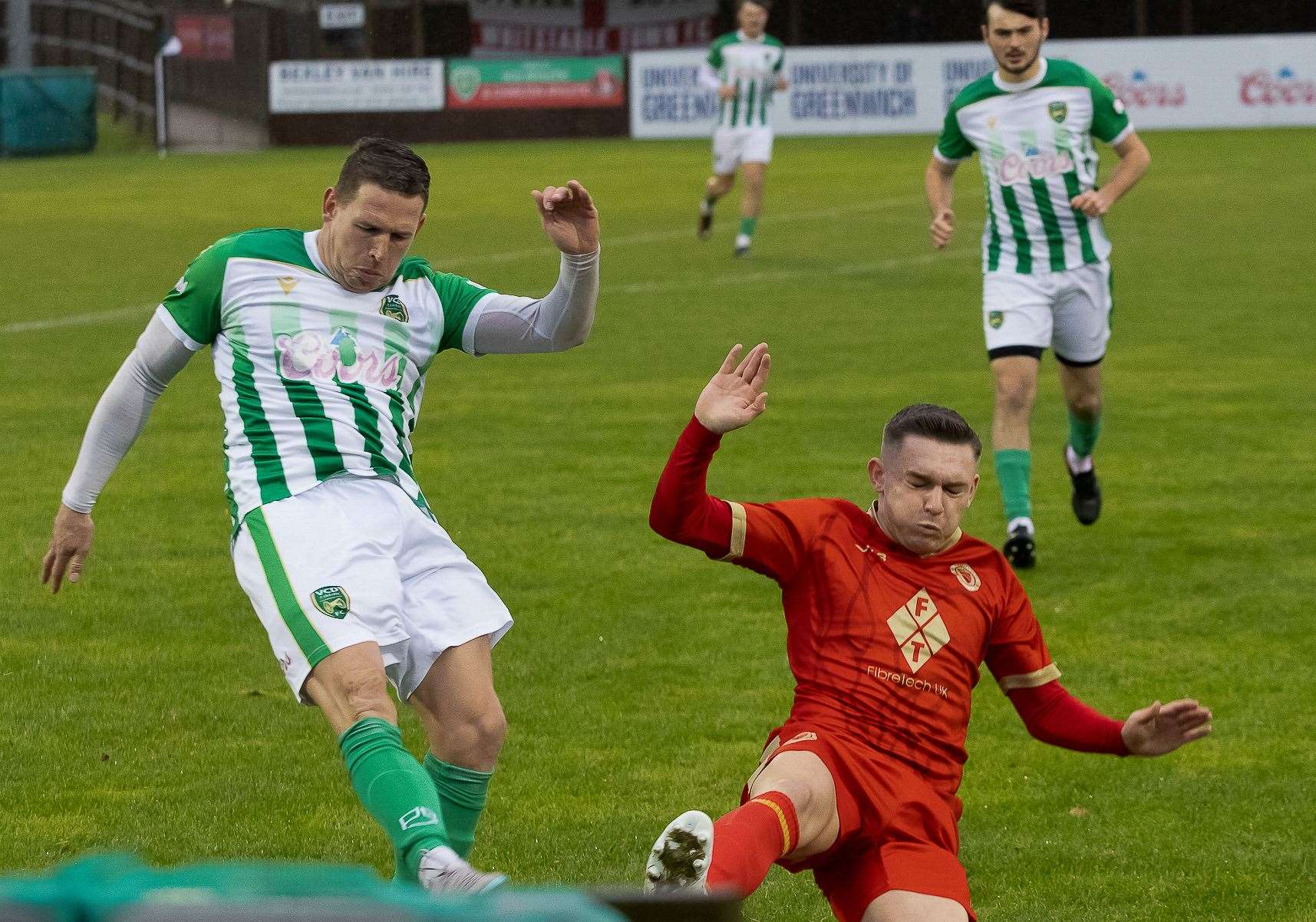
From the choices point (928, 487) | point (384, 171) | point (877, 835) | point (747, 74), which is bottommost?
point (877, 835)

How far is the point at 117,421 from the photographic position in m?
4.64

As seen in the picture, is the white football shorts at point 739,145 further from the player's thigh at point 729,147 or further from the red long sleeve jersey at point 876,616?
the red long sleeve jersey at point 876,616

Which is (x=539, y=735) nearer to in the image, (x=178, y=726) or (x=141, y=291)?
(x=178, y=726)

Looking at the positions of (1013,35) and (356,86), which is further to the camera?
(356,86)

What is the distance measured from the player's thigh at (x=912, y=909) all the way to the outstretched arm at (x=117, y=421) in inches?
80.1

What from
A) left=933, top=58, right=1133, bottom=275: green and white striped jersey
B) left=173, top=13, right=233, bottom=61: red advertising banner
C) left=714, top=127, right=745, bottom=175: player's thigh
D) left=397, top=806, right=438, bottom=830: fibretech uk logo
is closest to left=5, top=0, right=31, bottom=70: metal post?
left=173, top=13, right=233, bottom=61: red advertising banner

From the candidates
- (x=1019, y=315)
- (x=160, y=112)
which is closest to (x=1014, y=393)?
(x=1019, y=315)

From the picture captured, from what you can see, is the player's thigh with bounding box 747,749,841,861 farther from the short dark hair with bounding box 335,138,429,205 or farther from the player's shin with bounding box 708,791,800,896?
the short dark hair with bounding box 335,138,429,205

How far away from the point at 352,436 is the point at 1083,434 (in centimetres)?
508

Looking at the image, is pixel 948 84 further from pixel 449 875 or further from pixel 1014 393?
pixel 449 875

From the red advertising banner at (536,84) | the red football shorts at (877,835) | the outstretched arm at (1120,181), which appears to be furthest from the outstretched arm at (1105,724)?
the red advertising banner at (536,84)

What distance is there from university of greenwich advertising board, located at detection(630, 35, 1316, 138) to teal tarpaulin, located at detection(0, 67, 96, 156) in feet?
33.8

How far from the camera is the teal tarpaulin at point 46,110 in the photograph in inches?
1373

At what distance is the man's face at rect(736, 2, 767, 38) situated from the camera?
825 inches
